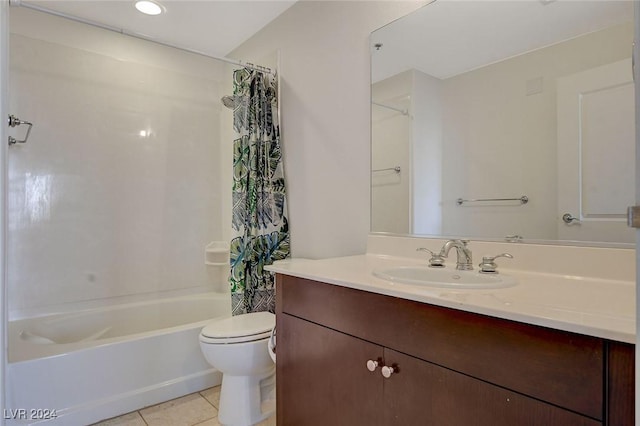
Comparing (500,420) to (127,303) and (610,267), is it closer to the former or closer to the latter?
(610,267)

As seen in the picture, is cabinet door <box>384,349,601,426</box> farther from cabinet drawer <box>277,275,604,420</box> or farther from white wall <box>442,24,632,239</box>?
white wall <box>442,24,632,239</box>

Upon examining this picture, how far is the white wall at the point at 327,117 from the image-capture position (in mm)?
1743

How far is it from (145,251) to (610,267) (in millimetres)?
2704

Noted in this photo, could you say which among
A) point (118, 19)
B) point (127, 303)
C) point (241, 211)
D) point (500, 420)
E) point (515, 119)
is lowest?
point (127, 303)

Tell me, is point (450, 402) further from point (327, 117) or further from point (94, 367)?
point (94, 367)

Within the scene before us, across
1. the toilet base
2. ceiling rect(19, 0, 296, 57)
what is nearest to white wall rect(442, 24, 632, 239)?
the toilet base

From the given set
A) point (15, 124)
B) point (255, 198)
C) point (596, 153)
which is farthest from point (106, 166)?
point (596, 153)

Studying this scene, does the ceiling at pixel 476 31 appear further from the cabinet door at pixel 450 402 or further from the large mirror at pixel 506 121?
the cabinet door at pixel 450 402

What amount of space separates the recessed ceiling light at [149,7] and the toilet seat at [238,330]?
1989 millimetres

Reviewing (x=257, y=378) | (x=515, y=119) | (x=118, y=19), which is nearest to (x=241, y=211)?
(x=257, y=378)

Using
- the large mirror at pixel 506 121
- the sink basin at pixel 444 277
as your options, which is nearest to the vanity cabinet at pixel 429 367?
the sink basin at pixel 444 277

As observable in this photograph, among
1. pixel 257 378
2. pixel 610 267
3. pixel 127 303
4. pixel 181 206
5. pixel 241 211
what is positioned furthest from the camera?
pixel 181 206

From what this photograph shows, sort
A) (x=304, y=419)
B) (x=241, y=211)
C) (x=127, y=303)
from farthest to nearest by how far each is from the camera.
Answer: (x=127, y=303), (x=241, y=211), (x=304, y=419)

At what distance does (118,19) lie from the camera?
2.36 meters
